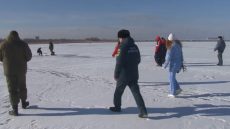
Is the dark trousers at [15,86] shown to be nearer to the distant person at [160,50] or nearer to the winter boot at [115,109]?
the winter boot at [115,109]

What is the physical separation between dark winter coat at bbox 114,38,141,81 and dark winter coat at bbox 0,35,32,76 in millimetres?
2094

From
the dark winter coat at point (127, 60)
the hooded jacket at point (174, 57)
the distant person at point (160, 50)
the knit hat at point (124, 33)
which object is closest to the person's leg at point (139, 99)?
the dark winter coat at point (127, 60)

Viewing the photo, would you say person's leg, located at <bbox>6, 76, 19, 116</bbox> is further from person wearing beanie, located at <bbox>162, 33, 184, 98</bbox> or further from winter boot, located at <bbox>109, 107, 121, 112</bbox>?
person wearing beanie, located at <bbox>162, 33, 184, 98</bbox>

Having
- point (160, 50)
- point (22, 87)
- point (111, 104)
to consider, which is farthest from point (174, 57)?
point (160, 50)

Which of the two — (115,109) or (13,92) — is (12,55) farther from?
(115,109)

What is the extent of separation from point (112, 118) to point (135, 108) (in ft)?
3.38

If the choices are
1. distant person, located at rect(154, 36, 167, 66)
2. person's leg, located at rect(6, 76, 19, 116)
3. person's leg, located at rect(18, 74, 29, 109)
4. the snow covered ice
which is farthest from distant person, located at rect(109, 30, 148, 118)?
distant person, located at rect(154, 36, 167, 66)

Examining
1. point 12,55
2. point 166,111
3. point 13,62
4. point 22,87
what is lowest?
point 166,111

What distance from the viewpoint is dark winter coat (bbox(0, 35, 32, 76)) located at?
24.2 feet

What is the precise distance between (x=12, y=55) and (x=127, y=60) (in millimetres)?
2424

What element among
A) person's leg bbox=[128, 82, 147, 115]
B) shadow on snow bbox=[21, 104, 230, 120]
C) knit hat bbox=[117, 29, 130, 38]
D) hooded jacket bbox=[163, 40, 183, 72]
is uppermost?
knit hat bbox=[117, 29, 130, 38]

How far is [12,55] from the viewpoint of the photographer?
7.42 meters

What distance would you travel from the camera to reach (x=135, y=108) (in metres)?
8.02

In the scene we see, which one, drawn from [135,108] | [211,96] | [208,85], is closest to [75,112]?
[135,108]
